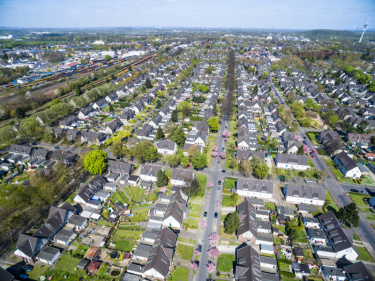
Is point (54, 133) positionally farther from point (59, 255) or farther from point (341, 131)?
point (341, 131)

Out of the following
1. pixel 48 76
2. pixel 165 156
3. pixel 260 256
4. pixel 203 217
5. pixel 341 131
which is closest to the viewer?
pixel 260 256

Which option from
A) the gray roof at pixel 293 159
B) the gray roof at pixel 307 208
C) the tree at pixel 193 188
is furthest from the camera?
the gray roof at pixel 293 159

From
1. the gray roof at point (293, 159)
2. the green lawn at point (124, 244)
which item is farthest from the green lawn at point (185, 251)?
the gray roof at point (293, 159)

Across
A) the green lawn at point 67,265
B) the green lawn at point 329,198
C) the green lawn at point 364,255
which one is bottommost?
the green lawn at point 67,265

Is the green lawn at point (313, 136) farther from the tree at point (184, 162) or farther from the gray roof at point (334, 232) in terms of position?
the tree at point (184, 162)

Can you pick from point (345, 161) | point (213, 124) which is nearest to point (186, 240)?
point (213, 124)

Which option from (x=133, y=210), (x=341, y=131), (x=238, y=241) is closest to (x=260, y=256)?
(x=238, y=241)

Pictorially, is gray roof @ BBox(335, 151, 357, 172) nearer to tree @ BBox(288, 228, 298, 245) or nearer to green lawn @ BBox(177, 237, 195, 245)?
tree @ BBox(288, 228, 298, 245)
